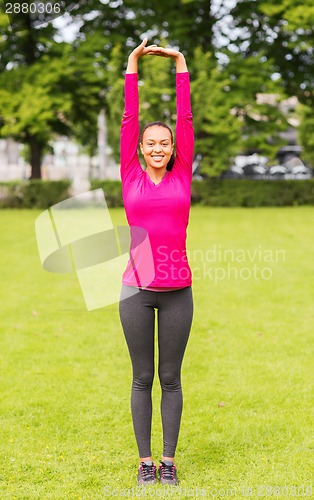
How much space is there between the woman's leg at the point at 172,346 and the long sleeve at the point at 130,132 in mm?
764

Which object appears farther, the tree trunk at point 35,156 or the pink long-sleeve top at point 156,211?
the tree trunk at point 35,156

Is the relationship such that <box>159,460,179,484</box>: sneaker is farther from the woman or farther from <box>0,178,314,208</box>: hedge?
<box>0,178,314,208</box>: hedge

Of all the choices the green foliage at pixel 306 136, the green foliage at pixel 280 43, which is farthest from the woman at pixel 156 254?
the green foliage at pixel 306 136

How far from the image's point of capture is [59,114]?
31141mm

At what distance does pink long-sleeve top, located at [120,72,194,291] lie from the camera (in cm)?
409

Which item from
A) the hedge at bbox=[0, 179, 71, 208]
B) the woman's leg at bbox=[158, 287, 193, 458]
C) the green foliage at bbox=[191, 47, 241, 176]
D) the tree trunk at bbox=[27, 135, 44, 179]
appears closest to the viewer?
the woman's leg at bbox=[158, 287, 193, 458]

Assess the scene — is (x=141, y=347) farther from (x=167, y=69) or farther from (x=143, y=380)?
(x=167, y=69)

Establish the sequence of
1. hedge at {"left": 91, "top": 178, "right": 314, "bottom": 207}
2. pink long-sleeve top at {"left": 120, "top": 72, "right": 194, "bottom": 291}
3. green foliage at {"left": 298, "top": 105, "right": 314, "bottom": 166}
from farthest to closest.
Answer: green foliage at {"left": 298, "top": 105, "right": 314, "bottom": 166} → hedge at {"left": 91, "top": 178, "right": 314, "bottom": 207} → pink long-sleeve top at {"left": 120, "top": 72, "right": 194, "bottom": 291}

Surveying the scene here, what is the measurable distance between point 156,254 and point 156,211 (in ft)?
0.83

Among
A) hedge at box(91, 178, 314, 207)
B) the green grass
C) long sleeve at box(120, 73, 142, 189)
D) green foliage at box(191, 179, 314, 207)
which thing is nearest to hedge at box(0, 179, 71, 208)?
hedge at box(91, 178, 314, 207)

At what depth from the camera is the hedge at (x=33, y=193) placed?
90.7 ft

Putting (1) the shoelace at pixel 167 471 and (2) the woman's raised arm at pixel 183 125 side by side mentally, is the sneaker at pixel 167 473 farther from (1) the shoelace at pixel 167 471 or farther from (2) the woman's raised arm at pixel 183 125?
(2) the woman's raised arm at pixel 183 125

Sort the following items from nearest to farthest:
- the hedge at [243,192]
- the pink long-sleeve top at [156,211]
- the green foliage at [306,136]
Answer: the pink long-sleeve top at [156,211]
the hedge at [243,192]
the green foliage at [306,136]

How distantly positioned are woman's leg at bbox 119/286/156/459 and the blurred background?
2284 cm
